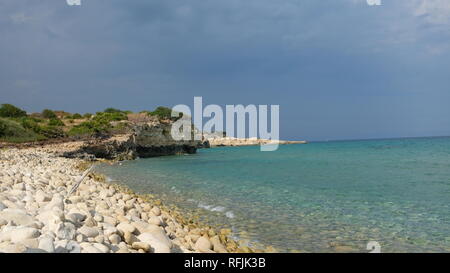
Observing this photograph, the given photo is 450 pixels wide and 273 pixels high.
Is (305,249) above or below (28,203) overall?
below

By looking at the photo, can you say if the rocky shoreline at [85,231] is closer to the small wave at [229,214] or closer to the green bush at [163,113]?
the small wave at [229,214]

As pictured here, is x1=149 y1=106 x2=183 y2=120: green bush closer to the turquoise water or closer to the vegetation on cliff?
the vegetation on cliff

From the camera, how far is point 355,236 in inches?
263

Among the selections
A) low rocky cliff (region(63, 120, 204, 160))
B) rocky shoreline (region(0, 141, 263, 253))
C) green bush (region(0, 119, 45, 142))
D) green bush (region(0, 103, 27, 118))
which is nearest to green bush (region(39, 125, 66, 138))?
green bush (region(0, 119, 45, 142))

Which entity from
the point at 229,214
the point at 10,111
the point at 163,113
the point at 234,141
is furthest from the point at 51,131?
the point at 234,141

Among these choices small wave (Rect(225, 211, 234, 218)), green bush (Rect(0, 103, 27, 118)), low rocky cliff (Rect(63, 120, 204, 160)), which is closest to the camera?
small wave (Rect(225, 211, 234, 218))

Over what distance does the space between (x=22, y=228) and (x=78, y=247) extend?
2.67 feet

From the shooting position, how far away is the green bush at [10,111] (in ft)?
160

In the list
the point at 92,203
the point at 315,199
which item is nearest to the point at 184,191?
the point at 315,199

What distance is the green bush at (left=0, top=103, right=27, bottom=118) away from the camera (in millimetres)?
48781

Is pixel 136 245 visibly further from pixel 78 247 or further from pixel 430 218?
pixel 430 218

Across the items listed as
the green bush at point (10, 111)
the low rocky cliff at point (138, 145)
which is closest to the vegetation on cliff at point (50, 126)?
the green bush at point (10, 111)
